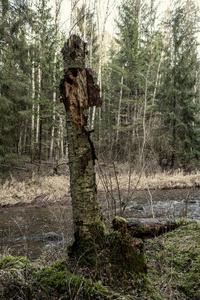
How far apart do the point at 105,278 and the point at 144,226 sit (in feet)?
3.19

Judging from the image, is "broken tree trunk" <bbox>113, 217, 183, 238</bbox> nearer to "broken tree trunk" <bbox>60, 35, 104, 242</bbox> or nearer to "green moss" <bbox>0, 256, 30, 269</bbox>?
"broken tree trunk" <bbox>60, 35, 104, 242</bbox>

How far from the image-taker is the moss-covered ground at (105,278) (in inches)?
59.2

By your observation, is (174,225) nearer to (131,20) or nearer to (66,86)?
(66,86)

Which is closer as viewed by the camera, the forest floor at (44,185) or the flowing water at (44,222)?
the flowing water at (44,222)

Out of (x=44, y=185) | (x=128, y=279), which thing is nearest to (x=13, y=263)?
(x=128, y=279)

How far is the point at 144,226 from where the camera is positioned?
2.52 meters

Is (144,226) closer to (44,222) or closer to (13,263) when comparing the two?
(13,263)

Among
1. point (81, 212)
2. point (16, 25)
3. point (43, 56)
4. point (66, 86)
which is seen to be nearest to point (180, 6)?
point (43, 56)

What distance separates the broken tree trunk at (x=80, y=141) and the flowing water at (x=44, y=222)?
113cm

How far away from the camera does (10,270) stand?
1.58 meters

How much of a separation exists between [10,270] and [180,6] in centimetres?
1766

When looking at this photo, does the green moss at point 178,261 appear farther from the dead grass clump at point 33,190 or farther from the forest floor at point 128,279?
the dead grass clump at point 33,190

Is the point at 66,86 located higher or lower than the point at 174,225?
higher

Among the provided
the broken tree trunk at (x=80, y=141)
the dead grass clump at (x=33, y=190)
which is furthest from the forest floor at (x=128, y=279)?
the dead grass clump at (x=33, y=190)
